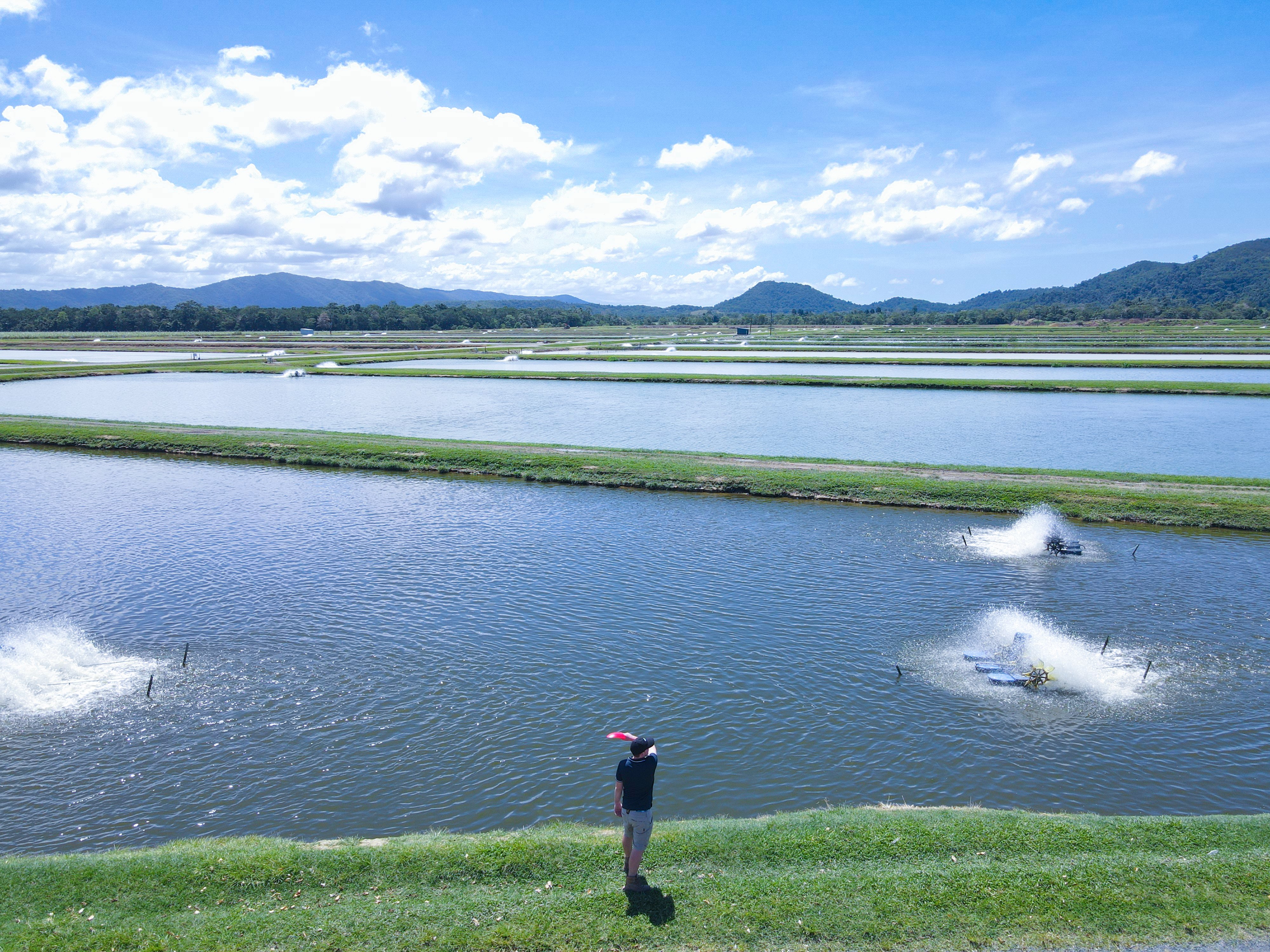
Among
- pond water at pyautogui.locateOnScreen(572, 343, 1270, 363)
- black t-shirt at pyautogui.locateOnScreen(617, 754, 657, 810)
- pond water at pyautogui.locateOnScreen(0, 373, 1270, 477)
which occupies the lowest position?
black t-shirt at pyautogui.locateOnScreen(617, 754, 657, 810)

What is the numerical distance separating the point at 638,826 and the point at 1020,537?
24.2 meters

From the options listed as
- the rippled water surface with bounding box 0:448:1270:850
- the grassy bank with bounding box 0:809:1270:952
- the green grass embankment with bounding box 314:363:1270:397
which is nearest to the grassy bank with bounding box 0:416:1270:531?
the rippled water surface with bounding box 0:448:1270:850

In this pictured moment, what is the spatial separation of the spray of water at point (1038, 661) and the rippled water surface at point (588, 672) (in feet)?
0.26

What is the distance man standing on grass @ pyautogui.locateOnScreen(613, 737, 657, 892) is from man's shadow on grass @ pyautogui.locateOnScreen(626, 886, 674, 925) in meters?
0.09

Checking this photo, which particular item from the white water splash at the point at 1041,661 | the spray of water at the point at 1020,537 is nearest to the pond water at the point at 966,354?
the spray of water at the point at 1020,537

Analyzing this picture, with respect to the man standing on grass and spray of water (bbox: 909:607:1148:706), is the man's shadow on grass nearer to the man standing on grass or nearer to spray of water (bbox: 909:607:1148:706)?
the man standing on grass

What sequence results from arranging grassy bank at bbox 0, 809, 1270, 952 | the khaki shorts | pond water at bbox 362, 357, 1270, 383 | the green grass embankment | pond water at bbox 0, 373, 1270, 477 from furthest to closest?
pond water at bbox 362, 357, 1270, 383, the green grass embankment, pond water at bbox 0, 373, 1270, 477, the khaki shorts, grassy bank at bbox 0, 809, 1270, 952

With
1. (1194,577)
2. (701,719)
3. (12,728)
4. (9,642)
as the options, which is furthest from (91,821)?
(1194,577)

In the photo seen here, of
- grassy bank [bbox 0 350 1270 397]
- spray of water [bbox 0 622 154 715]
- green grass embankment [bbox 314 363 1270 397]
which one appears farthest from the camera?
grassy bank [bbox 0 350 1270 397]

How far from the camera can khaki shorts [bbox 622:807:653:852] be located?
411 inches

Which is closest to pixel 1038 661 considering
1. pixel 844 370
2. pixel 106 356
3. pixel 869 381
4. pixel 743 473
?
pixel 743 473

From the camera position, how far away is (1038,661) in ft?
62.7

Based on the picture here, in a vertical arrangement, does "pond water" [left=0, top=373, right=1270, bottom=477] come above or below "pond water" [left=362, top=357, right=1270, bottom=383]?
below

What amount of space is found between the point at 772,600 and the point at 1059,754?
354 inches
